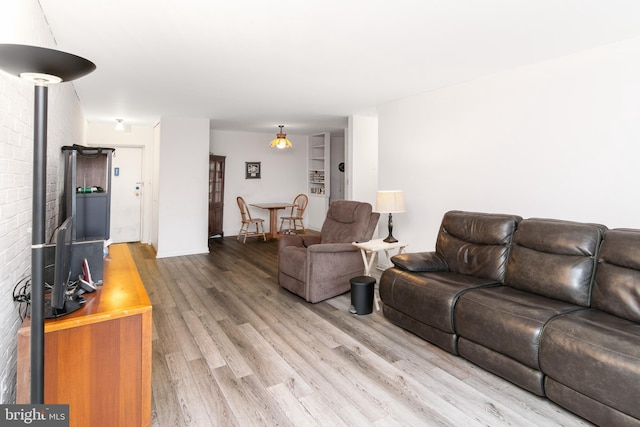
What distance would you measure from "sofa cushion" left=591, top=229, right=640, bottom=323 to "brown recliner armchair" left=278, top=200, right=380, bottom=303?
2130mm

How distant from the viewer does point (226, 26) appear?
7.59 feet

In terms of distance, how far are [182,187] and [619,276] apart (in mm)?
5575

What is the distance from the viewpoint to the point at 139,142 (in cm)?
651

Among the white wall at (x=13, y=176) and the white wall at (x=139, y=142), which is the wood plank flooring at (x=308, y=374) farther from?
the white wall at (x=139, y=142)

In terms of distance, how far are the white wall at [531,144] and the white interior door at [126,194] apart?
5061 millimetres

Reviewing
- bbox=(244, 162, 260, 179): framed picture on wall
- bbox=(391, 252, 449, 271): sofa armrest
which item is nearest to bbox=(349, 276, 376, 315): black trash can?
bbox=(391, 252, 449, 271): sofa armrest

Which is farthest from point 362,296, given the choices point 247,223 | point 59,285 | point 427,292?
point 247,223

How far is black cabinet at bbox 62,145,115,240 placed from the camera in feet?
8.63

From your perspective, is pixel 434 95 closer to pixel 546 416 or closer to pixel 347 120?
pixel 347 120

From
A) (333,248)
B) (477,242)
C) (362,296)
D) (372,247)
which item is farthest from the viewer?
(333,248)

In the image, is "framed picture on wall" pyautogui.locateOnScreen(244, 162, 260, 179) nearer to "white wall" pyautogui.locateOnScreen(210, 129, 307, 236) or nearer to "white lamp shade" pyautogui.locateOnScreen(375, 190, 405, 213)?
"white wall" pyautogui.locateOnScreen(210, 129, 307, 236)

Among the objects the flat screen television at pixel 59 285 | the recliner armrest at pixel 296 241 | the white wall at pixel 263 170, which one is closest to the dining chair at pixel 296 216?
the white wall at pixel 263 170

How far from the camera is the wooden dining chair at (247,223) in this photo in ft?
23.7

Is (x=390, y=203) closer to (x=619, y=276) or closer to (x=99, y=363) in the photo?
(x=619, y=276)
